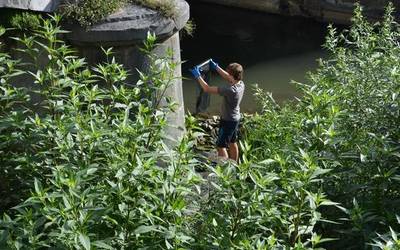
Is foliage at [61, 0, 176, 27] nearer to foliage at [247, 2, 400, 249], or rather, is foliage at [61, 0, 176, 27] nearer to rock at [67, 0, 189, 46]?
rock at [67, 0, 189, 46]

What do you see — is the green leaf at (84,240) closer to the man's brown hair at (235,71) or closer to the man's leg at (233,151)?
the man's brown hair at (235,71)

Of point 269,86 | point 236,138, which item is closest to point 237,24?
point 269,86

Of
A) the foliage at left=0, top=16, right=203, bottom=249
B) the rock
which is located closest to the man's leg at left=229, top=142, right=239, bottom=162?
the rock

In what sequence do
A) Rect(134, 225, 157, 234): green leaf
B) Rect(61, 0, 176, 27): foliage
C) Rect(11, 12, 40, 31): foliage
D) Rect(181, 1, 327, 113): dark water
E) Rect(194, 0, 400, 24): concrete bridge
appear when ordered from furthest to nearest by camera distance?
Rect(194, 0, 400, 24): concrete bridge → Rect(181, 1, 327, 113): dark water → Rect(61, 0, 176, 27): foliage → Rect(11, 12, 40, 31): foliage → Rect(134, 225, 157, 234): green leaf

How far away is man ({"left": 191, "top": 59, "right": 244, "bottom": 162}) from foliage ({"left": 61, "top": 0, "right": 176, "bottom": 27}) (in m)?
0.77

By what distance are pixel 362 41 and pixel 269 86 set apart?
6879mm

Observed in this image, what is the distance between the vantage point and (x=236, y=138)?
7.62m

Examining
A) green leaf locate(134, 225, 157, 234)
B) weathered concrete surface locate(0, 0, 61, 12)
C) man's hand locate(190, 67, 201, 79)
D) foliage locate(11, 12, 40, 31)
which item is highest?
weathered concrete surface locate(0, 0, 61, 12)

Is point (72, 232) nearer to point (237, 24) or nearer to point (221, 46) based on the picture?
point (221, 46)

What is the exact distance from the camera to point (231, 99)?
7188 millimetres

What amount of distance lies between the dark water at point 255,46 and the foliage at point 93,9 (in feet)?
Result: 13.6

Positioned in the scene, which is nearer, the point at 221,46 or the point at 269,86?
the point at 269,86

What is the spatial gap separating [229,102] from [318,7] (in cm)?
871

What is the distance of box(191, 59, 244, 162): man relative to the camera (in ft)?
23.4
